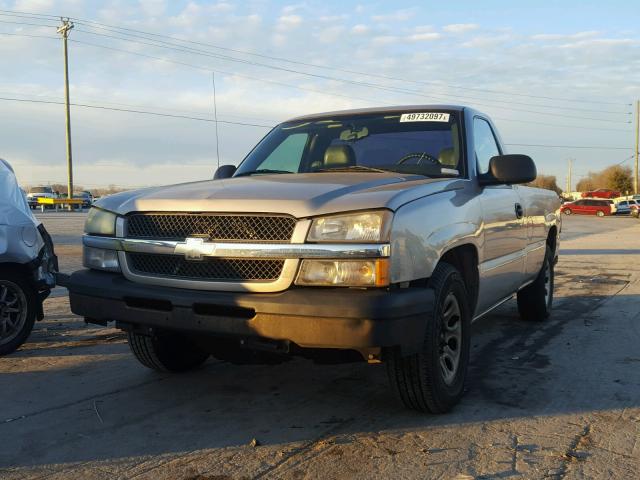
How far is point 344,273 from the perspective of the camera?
3102mm

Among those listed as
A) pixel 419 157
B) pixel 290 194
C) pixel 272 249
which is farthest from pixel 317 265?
pixel 419 157

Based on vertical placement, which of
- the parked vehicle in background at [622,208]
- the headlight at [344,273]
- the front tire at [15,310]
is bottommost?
the parked vehicle in background at [622,208]

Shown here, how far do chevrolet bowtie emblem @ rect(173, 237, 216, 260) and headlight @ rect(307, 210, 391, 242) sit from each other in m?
0.56

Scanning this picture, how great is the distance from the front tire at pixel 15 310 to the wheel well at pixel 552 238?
5.04 meters

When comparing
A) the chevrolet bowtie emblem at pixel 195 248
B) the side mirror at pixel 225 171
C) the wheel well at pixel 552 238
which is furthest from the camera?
the wheel well at pixel 552 238

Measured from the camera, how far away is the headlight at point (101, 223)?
3.75 m

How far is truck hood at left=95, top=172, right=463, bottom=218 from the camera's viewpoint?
321cm

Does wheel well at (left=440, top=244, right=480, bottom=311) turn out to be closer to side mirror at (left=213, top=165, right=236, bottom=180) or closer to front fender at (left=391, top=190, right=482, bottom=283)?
front fender at (left=391, top=190, right=482, bottom=283)

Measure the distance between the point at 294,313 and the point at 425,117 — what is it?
7.72ft

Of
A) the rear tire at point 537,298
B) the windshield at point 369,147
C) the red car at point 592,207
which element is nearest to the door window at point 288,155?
the windshield at point 369,147

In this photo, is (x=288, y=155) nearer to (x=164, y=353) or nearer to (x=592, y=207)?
(x=164, y=353)

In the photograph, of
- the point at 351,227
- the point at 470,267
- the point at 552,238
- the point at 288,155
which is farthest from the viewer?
the point at 552,238

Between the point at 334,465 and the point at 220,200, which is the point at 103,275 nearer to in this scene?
the point at 220,200

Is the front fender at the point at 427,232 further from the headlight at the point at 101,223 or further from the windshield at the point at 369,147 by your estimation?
the headlight at the point at 101,223
